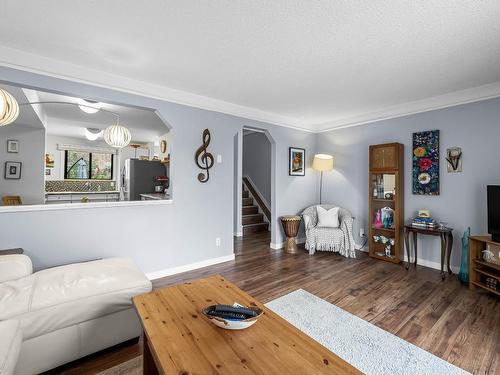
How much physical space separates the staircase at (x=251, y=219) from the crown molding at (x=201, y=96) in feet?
8.14

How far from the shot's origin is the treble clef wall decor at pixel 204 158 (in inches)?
131

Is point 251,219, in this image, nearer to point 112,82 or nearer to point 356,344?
point 112,82

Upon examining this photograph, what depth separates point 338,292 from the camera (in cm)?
267

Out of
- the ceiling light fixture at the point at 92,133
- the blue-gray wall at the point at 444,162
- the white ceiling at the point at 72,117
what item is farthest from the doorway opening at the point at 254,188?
the ceiling light fixture at the point at 92,133

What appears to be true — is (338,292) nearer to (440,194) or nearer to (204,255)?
(204,255)

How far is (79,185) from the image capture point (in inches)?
282

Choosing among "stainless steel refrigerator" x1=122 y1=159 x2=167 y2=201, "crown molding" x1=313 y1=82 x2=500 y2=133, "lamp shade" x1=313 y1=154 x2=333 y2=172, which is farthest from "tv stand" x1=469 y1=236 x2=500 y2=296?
"stainless steel refrigerator" x1=122 y1=159 x2=167 y2=201

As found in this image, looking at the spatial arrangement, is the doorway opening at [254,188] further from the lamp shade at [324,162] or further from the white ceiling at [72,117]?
the white ceiling at [72,117]

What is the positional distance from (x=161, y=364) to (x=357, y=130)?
441cm

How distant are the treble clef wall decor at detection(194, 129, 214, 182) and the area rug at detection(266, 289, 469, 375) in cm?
187

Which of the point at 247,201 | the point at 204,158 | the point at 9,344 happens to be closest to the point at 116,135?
the point at 204,158

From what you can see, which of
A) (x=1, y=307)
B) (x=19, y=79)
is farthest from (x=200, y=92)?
(x=1, y=307)

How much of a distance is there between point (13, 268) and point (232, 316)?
1783mm

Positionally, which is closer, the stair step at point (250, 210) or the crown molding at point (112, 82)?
the crown molding at point (112, 82)
